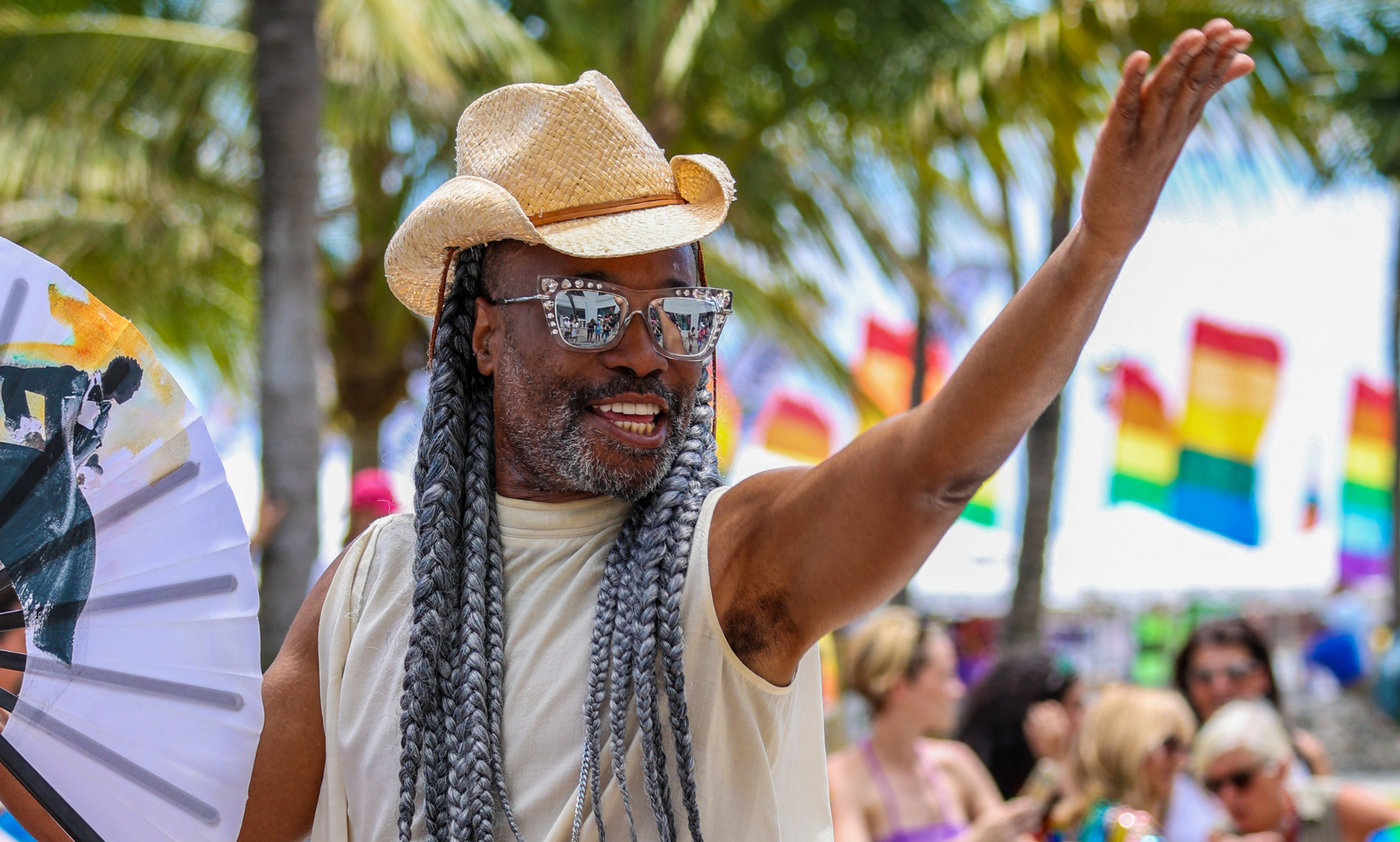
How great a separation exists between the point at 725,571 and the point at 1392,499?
15.4m

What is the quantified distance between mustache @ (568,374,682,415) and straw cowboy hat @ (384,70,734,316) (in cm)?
16

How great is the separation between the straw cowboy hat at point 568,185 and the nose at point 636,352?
98mm

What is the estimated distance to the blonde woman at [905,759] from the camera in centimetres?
388

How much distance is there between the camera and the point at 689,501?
65.8 inches

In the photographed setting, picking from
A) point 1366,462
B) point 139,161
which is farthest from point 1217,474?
point 139,161

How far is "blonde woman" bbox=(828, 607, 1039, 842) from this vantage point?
3877 mm

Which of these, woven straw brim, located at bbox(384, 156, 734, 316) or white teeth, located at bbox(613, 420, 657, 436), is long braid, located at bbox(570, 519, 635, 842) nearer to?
white teeth, located at bbox(613, 420, 657, 436)

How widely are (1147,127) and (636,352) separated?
0.69 meters

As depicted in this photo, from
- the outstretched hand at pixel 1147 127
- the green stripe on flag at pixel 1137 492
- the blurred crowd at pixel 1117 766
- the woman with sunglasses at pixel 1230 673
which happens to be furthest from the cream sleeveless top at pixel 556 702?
the green stripe on flag at pixel 1137 492

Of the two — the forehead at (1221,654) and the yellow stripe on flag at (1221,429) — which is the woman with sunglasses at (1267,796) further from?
Result: the yellow stripe on flag at (1221,429)

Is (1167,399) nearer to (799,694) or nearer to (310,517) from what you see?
(310,517)

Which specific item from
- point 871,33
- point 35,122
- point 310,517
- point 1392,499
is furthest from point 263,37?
point 1392,499

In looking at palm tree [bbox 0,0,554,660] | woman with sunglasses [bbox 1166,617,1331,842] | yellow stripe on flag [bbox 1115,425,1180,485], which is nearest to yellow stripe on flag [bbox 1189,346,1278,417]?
yellow stripe on flag [bbox 1115,425,1180,485]

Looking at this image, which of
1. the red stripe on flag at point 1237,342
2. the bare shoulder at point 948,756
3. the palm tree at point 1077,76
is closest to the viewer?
the bare shoulder at point 948,756
